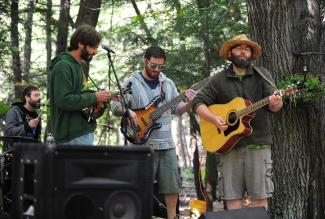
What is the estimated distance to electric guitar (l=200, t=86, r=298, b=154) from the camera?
502cm

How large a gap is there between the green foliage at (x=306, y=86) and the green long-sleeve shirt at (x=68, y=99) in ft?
6.61

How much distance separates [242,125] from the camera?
16.5 ft

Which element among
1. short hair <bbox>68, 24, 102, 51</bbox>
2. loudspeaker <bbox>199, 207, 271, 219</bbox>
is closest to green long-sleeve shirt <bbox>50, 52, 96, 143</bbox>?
short hair <bbox>68, 24, 102, 51</bbox>

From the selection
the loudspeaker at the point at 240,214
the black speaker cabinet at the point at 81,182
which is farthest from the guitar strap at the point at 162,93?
the black speaker cabinet at the point at 81,182

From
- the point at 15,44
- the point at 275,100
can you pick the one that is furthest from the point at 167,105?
the point at 15,44

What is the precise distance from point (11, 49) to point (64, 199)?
646 cm

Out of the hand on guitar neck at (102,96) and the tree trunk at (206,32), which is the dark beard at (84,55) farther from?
the tree trunk at (206,32)

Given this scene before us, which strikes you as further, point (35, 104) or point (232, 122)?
point (35, 104)

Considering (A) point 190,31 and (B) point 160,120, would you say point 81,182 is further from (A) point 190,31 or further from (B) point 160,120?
(A) point 190,31

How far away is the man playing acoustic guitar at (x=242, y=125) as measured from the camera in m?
5.13

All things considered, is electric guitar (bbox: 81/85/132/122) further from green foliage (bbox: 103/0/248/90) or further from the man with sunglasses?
green foliage (bbox: 103/0/248/90)

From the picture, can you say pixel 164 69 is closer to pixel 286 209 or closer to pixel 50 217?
pixel 286 209

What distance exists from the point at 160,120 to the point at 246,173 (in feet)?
3.81

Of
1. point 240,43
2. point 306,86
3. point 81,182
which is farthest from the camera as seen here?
point 306,86
